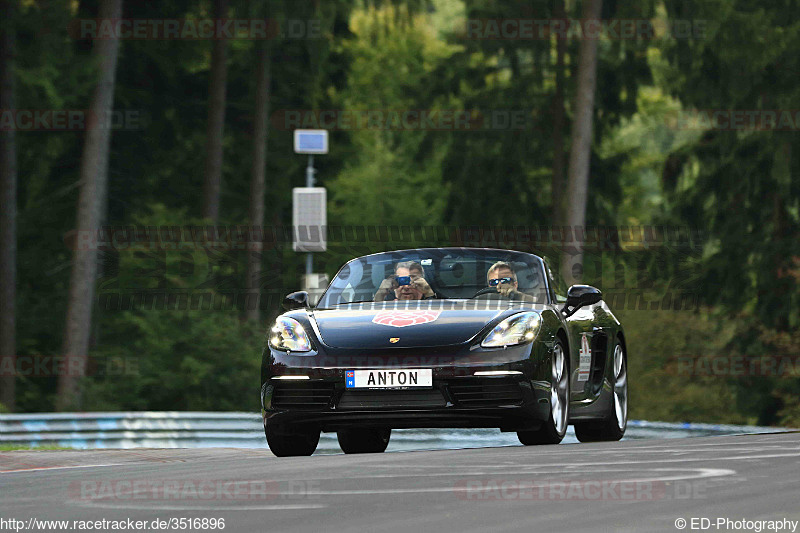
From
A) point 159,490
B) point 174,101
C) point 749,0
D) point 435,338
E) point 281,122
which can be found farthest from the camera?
point 281,122

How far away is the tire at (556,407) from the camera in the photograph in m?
12.2

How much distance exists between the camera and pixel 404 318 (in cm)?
1213

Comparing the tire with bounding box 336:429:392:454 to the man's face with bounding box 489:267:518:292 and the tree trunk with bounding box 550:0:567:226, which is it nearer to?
the man's face with bounding box 489:267:518:292

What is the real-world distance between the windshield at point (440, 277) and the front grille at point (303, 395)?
121cm

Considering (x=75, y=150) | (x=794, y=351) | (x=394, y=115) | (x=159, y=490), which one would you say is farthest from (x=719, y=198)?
(x=159, y=490)

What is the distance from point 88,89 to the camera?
2994 cm

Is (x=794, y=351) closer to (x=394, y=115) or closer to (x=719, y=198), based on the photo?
(x=719, y=198)

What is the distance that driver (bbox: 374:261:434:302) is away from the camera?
13.0m

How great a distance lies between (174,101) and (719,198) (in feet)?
46.7
